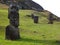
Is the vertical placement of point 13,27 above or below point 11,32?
above

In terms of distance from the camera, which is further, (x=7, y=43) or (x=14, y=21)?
(x=14, y=21)

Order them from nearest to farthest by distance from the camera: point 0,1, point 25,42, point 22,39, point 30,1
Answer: point 25,42
point 22,39
point 0,1
point 30,1

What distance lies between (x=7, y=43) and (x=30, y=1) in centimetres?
9894

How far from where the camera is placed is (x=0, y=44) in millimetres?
27875

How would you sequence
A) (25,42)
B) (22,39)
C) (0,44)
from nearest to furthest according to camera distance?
(0,44) < (25,42) < (22,39)

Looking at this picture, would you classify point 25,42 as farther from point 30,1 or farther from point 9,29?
point 30,1

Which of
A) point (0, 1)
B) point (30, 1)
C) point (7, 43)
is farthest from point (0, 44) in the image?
point (30, 1)

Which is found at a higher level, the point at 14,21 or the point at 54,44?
Result: the point at 14,21

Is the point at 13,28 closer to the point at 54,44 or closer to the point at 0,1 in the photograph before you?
the point at 54,44

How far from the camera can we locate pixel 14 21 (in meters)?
32.8

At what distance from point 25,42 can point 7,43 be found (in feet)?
6.46

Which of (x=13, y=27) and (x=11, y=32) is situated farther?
(x=13, y=27)

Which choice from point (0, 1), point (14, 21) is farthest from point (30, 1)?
point (14, 21)

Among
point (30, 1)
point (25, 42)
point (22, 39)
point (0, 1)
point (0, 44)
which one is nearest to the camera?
point (0, 44)
